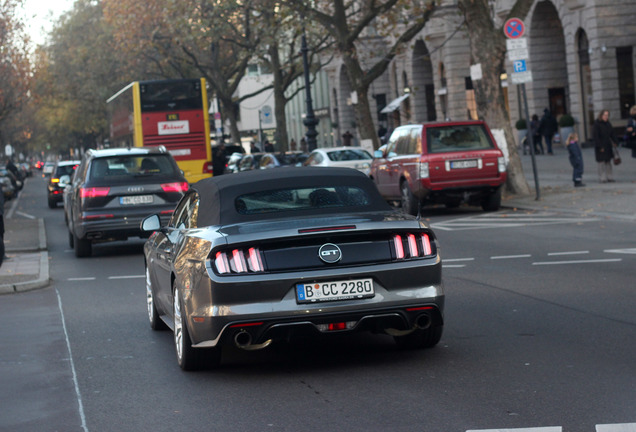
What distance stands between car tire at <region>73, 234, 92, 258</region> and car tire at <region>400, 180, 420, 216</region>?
667 centimetres

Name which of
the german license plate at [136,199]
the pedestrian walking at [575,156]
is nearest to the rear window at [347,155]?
the pedestrian walking at [575,156]

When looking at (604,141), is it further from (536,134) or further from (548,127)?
(536,134)

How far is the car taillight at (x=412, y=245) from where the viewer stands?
734 cm

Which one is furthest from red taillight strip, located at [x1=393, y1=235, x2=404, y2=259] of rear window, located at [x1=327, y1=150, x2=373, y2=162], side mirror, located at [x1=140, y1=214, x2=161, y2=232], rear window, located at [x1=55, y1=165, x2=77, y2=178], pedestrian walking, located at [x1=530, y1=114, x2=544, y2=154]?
rear window, located at [x1=55, y1=165, x2=77, y2=178]

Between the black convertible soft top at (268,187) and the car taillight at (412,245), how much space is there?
2.19 ft

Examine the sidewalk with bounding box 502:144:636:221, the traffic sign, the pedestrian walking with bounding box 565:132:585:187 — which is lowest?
the sidewalk with bounding box 502:144:636:221

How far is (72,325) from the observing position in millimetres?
10414

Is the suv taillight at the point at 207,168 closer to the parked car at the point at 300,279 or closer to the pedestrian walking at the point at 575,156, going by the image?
the pedestrian walking at the point at 575,156

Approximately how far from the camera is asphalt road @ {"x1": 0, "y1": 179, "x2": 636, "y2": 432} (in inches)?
240

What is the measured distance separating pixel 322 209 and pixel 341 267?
3.11 feet

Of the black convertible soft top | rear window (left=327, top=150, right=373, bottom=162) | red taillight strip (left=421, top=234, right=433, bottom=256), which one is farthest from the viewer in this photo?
rear window (left=327, top=150, right=373, bottom=162)

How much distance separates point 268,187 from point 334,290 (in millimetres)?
1278

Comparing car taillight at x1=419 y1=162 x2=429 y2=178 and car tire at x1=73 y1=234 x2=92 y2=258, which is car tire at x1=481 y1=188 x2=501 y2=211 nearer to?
car taillight at x1=419 y1=162 x2=429 y2=178

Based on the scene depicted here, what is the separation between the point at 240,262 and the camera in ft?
23.4
